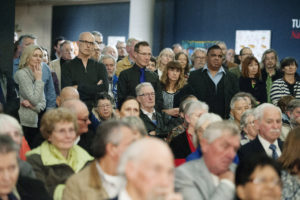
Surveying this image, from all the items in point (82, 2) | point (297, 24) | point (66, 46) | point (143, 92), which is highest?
point (82, 2)

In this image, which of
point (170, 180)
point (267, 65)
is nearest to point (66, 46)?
point (267, 65)

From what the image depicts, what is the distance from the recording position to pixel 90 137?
4492 millimetres

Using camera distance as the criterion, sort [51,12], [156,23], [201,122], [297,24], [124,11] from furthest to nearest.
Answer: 1. [51,12]
2. [124,11]
3. [156,23]
4. [297,24]
5. [201,122]

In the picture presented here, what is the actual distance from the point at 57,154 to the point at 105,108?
1802 mm

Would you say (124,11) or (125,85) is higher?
(124,11)

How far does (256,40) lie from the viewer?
11.6m

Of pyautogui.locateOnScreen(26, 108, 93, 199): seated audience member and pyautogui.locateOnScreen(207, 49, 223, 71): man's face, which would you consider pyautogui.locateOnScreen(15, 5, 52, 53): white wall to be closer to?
pyautogui.locateOnScreen(207, 49, 223, 71): man's face

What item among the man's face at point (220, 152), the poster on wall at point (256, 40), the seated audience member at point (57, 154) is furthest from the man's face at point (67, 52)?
the poster on wall at point (256, 40)

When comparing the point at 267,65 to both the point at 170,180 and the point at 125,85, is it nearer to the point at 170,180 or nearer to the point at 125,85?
the point at 125,85

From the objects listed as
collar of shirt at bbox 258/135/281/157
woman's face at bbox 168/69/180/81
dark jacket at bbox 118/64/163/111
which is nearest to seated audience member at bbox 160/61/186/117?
woman's face at bbox 168/69/180/81

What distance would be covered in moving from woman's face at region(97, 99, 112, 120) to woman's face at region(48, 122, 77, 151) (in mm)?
1672

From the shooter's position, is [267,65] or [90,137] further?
[267,65]

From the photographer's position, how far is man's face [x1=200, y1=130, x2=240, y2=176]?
3148 millimetres

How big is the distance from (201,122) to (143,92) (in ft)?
5.18
